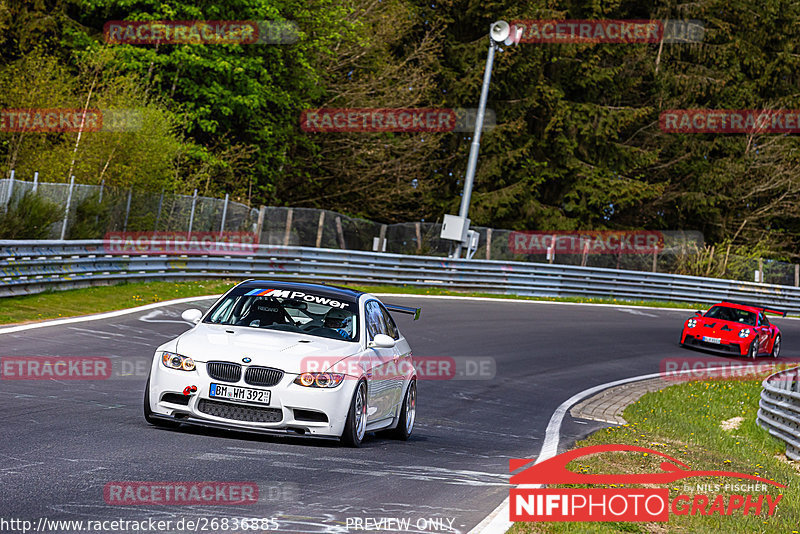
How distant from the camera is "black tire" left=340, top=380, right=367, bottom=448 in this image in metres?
9.23

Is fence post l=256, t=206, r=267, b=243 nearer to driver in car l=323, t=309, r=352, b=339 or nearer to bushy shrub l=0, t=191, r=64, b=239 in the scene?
bushy shrub l=0, t=191, r=64, b=239

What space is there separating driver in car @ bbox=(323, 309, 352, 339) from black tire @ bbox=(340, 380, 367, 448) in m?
0.70

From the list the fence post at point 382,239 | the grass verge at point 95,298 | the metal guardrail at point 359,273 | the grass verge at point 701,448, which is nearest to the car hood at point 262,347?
the grass verge at point 701,448

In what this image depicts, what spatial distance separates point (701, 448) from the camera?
508 inches

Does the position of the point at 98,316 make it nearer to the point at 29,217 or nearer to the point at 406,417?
the point at 29,217

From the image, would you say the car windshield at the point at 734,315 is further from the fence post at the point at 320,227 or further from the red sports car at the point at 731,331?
the fence post at the point at 320,227

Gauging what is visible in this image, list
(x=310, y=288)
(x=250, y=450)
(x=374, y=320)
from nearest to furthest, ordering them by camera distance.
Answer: (x=250, y=450), (x=310, y=288), (x=374, y=320)

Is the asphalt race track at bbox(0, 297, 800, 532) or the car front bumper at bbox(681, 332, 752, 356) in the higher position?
the car front bumper at bbox(681, 332, 752, 356)

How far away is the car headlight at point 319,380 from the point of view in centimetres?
895

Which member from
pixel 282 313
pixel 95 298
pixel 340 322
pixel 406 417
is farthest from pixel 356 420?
pixel 95 298

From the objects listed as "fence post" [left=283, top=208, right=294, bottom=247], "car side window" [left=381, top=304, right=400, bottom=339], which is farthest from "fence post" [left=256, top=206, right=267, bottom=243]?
"car side window" [left=381, top=304, right=400, bottom=339]

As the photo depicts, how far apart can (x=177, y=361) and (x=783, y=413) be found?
32.5 feet

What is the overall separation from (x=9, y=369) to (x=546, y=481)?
681 cm

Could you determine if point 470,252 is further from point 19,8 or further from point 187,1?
point 19,8
